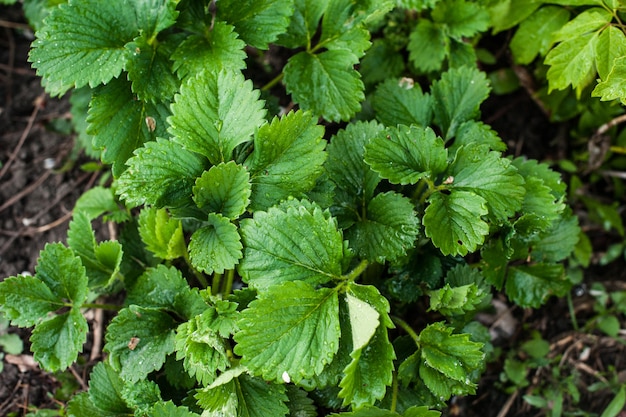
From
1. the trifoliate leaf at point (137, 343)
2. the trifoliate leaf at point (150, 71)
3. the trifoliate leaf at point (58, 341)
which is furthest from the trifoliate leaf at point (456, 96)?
the trifoliate leaf at point (58, 341)

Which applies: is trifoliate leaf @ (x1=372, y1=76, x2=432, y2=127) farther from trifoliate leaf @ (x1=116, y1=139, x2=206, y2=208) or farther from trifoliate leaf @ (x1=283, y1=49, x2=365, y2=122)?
trifoliate leaf @ (x1=116, y1=139, x2=206, y2=208)

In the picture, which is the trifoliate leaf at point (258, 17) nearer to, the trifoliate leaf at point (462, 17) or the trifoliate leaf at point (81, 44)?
the trifoliate leaf at point (81, 44)

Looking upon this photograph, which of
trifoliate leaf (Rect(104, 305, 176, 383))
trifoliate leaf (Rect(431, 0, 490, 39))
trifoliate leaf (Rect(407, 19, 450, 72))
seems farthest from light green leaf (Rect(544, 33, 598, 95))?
trifoliate leaf (Rect(104, 305, 176, 383))

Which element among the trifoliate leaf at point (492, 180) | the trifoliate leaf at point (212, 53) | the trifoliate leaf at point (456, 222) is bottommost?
the trifoliate leaf at point (456, 222)

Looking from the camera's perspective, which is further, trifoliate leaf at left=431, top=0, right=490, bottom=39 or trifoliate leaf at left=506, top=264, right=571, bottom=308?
trifoliate leaf at left=431, top=0, right=490, bottom=39

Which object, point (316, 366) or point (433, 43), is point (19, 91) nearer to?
point (433, 43)

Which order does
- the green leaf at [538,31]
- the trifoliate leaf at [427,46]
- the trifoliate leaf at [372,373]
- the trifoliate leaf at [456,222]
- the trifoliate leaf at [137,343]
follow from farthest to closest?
the trifoliate leaf at [427,46] → the green leaf at [538,31] → the trifoliate leaf at [137,343] → the trifoliate leaf at [456,222] → the trifoliate leaf at [372,373]
